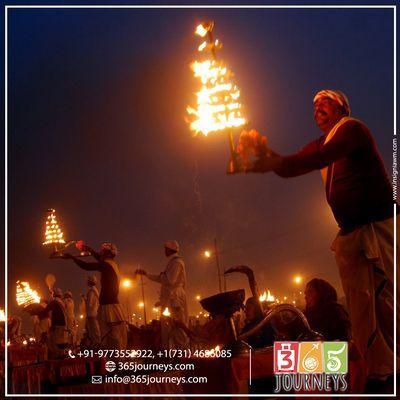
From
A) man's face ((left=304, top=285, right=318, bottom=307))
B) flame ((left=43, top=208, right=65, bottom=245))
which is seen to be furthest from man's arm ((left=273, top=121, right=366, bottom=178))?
flame ((left=43, top=208, right=65, bottom=245))

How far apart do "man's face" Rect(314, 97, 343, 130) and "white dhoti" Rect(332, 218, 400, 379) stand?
2.45 feet

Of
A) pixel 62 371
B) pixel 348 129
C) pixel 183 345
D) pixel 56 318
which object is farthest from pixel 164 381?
pixel 56 318

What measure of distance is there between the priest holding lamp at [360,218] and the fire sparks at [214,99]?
2.14 ft

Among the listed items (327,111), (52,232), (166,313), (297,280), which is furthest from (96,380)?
(297,280)

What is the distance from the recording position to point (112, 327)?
324 inches

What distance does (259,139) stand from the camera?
3.06 m

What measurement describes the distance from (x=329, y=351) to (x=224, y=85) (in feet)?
6.34

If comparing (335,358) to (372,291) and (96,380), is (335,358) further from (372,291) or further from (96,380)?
(96,380)

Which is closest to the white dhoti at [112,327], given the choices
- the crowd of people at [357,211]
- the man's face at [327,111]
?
the crowd of people at [357,211]

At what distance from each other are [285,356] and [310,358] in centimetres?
14

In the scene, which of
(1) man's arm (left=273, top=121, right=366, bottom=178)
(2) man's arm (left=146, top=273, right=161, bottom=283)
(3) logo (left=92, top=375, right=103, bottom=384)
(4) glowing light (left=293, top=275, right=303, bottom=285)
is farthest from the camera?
(4) glowing light (left=293, top=275, right=303, bottom=285)

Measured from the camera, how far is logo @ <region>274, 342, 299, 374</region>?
318 cm

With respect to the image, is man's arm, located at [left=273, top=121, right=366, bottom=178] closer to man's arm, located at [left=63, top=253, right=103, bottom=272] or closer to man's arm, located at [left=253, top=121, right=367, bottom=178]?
man's arm, located at [left=253, top=121, right=367, bottom=178]

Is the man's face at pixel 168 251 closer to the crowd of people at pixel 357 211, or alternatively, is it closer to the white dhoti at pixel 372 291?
the crowd of people at pixel 357 211
